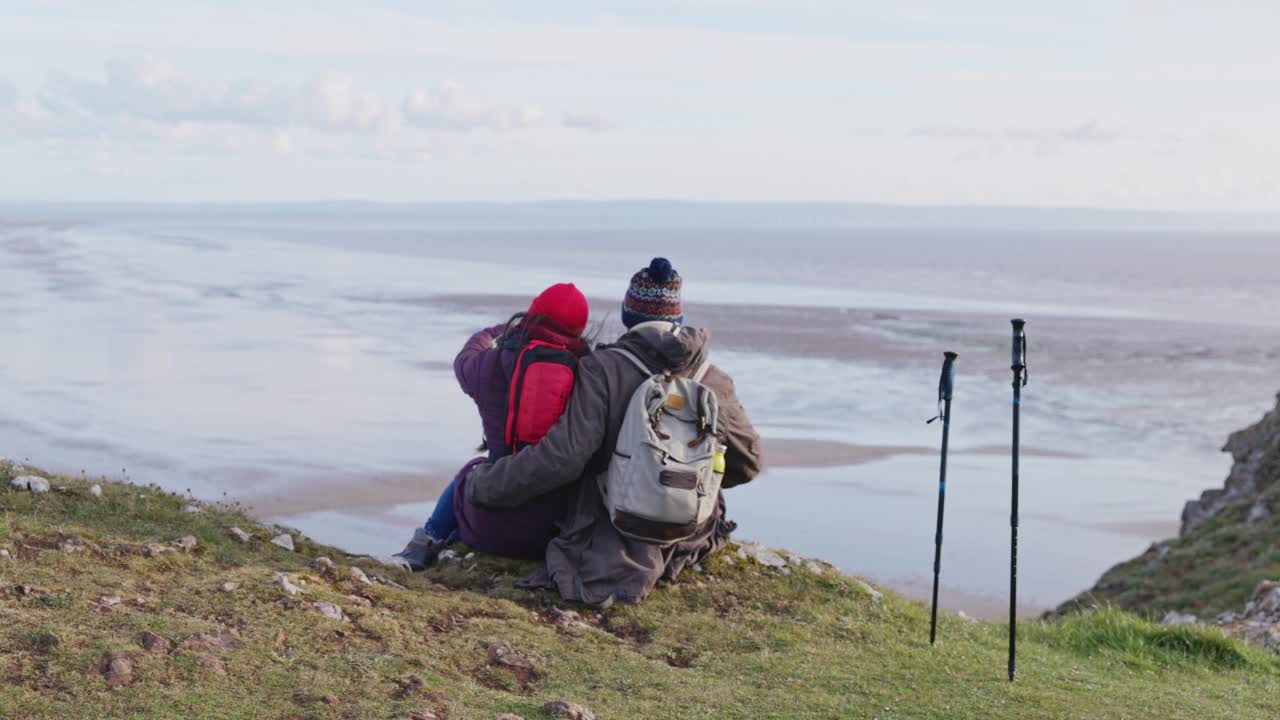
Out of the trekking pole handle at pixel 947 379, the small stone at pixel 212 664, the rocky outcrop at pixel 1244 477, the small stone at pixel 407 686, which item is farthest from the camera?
the rocky outcrop at pixel 1244 477

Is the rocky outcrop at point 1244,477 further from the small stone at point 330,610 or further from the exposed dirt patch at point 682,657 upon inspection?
the small stone at point 330,610

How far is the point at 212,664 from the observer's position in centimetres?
568

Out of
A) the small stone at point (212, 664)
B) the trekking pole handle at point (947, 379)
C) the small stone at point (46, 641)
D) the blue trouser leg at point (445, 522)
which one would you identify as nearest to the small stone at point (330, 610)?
the small stone at point (212, 664)

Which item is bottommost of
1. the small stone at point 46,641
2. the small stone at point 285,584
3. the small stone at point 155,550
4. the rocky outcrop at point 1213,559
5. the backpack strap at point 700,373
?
the rocky outcrop at point 1213,559

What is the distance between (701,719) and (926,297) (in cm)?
5349

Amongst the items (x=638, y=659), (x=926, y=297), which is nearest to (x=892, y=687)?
(x=638, y=659)

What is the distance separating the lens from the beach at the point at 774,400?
1797 centimetres

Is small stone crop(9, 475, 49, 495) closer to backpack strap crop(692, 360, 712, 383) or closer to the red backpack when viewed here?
the red backpack

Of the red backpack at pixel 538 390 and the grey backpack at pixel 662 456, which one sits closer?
the grey backpack at pixel 662 456

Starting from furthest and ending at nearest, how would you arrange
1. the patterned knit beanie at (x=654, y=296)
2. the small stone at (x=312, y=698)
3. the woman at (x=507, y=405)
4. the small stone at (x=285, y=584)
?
the patterned knit beanie at (x=654, y=296) → the woman at (x=507, y=405) → the small stone at (x=285, y=584) → the small stone at (x=312, y=698)

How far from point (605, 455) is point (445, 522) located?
1.61 meters

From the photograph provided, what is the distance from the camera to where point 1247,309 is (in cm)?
5419

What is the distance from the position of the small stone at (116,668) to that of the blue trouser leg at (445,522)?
330 centimetres

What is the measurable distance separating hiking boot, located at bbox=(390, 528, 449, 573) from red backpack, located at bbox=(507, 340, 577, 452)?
4.39ft
